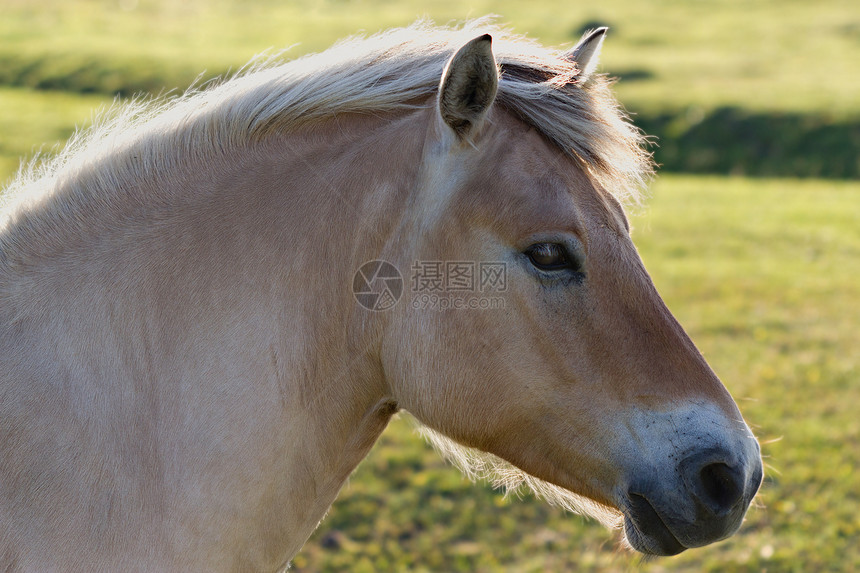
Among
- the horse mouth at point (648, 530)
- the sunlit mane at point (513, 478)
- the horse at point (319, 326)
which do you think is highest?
the horse at point (319, 326)

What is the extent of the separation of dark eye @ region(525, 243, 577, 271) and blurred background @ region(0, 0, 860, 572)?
77 centimetres

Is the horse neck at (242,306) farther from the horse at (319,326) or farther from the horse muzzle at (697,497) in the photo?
the horse muzzle at (697,497)

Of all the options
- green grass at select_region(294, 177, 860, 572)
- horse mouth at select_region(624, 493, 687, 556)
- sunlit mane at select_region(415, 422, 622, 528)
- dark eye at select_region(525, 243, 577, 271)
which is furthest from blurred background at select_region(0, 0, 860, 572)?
dark eye at select_region(525, 243, 577, 271)

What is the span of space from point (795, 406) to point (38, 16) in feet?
98.8

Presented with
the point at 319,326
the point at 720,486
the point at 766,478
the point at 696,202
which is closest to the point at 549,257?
the point at 319,326

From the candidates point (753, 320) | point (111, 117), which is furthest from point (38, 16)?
point (111, 117)

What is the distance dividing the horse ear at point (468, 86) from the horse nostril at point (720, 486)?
4.17 feet

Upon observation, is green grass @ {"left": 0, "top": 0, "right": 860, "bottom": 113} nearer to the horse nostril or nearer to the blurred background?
the blurred background

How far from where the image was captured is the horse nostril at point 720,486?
2.22 m

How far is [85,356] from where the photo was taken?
2199 mm

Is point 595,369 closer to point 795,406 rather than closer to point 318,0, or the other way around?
point 795,406

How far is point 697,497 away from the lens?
87.7 inches

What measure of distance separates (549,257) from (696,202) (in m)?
14.1

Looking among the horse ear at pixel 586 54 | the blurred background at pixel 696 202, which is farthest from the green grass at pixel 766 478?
the horse ear at pixel 586 54
